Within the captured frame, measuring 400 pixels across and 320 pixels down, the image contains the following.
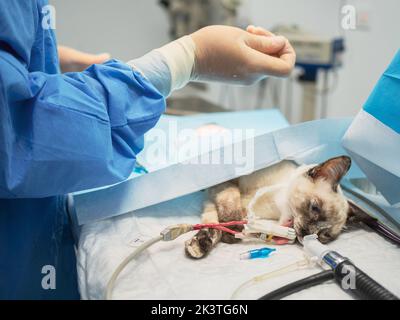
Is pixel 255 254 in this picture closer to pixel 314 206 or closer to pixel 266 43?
pixel 314 206

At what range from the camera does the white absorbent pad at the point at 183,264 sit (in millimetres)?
583

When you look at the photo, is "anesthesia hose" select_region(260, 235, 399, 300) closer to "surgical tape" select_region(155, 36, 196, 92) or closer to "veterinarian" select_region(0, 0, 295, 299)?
"veterinarian" select_region(0, 0, 295, 299)

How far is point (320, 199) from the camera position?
946mm

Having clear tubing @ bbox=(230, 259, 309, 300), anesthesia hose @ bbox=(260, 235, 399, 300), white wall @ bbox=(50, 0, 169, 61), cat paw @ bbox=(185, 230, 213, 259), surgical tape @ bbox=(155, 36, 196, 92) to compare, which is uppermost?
surgical tape @ bbox=(155, 36, 196, 92)

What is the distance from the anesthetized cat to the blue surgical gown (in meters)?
0.26

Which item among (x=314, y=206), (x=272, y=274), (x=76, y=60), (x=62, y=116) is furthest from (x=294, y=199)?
(x=76, y=60)

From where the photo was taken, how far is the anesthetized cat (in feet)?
2.83

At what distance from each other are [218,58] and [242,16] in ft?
6.23

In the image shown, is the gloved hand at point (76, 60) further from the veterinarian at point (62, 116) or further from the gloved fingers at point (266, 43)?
the gloved fingers at point (266, 43)

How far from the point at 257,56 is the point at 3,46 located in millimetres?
504

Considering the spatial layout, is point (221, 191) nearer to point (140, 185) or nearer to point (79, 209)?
point (140, 185)

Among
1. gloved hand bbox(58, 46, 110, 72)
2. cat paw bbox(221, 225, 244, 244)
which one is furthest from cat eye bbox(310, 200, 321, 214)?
gloved hand bbox(58, 46, 110, 72)

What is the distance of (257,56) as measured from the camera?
85 cm
